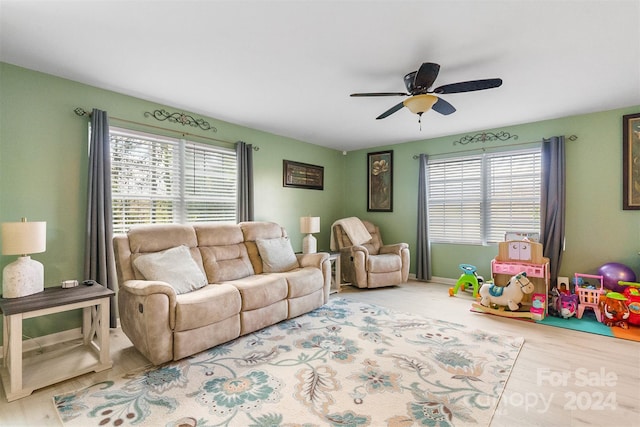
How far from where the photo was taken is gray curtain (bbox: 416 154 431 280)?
5.12 metres

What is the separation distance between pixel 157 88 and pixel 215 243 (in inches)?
68.7

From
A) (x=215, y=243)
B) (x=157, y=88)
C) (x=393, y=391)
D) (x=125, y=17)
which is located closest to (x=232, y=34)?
(x=125, y=17)

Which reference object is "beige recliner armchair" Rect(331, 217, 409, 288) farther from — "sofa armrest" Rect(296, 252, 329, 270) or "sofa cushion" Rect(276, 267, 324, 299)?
"sofa cushion" Rect(276, 267, 324, 299)

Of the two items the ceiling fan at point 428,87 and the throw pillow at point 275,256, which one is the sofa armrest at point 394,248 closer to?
the throw pillow at point 275,256

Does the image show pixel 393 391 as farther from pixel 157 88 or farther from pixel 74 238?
pixel 157 88

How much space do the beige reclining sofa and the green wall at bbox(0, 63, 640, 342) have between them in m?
0.71

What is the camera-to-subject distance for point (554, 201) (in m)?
3.99

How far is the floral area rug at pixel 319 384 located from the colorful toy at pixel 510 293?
84 cm

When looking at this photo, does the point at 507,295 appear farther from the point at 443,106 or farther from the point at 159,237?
the point at 159,237

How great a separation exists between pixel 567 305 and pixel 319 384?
3115 mm

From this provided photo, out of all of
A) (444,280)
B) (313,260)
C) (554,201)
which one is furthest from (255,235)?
(554,201)

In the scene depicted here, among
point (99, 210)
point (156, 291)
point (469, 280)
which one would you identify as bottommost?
point (469, 280)

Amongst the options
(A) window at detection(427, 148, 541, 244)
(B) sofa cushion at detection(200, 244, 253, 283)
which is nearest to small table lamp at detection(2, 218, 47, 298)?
(B) sofa cushion at detection(200, 244, 253, 283)

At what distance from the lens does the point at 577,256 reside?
3.96m
